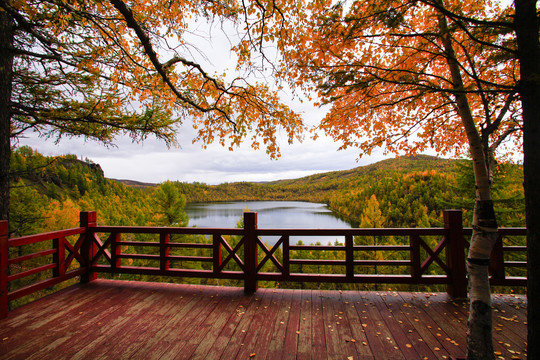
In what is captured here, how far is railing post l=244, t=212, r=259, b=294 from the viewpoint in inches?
144

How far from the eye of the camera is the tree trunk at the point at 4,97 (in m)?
4.04

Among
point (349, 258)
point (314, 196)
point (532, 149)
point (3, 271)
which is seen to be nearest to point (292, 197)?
point (314, 196)

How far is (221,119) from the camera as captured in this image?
194 inches

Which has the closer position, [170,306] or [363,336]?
[363,336]

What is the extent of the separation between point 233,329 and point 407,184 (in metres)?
52.4

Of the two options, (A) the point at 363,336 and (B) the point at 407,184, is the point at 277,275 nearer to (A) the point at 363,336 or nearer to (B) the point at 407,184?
(A) the point at 363,336

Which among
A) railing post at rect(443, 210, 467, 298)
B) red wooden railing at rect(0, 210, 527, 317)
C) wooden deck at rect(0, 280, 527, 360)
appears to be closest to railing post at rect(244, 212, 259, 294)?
red wooden railing at rect(0, 210, 527, 317)

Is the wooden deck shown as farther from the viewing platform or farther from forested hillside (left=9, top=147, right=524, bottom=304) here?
forested hillside (left=9, top=147, right=524, bottom=304)

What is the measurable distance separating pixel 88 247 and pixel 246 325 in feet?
11.3

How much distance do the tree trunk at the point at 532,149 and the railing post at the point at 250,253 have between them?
2.99m

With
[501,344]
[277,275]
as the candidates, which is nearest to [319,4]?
[277,275]

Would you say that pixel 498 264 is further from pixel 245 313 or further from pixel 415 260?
pixel 245 313

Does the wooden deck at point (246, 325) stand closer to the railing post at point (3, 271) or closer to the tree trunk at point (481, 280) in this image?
the railing post at point (3, 271)

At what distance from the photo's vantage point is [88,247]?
4.16m
